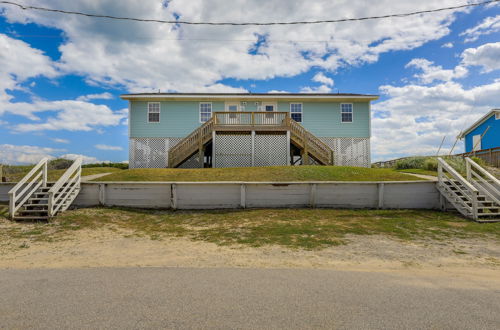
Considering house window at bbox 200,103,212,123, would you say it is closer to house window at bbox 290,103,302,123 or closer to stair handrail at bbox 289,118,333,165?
house window at bbox 290,103,302,123

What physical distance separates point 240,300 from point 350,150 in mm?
21513

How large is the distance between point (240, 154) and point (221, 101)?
19.3 ft

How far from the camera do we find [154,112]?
76.5 ft

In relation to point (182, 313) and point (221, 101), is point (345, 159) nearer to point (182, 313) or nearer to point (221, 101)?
point (221, 101)

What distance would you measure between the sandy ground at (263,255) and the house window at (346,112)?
1729cm

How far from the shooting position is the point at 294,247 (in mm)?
6371

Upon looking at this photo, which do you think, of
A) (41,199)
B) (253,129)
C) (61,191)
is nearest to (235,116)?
(253,129)

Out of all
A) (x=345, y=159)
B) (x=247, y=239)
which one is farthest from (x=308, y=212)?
(x=345, y=159)

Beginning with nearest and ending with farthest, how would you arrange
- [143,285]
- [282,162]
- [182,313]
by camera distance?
1. [182,313]
2. [143,285]
3. [282,162]

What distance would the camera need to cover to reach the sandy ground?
526cm

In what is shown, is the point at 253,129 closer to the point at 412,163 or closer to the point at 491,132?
the point at 412,163

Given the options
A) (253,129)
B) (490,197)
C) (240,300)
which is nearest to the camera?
(240,300)

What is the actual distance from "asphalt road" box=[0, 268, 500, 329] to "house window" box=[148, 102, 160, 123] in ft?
64.1

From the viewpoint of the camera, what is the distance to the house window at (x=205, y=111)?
76.4 feet
